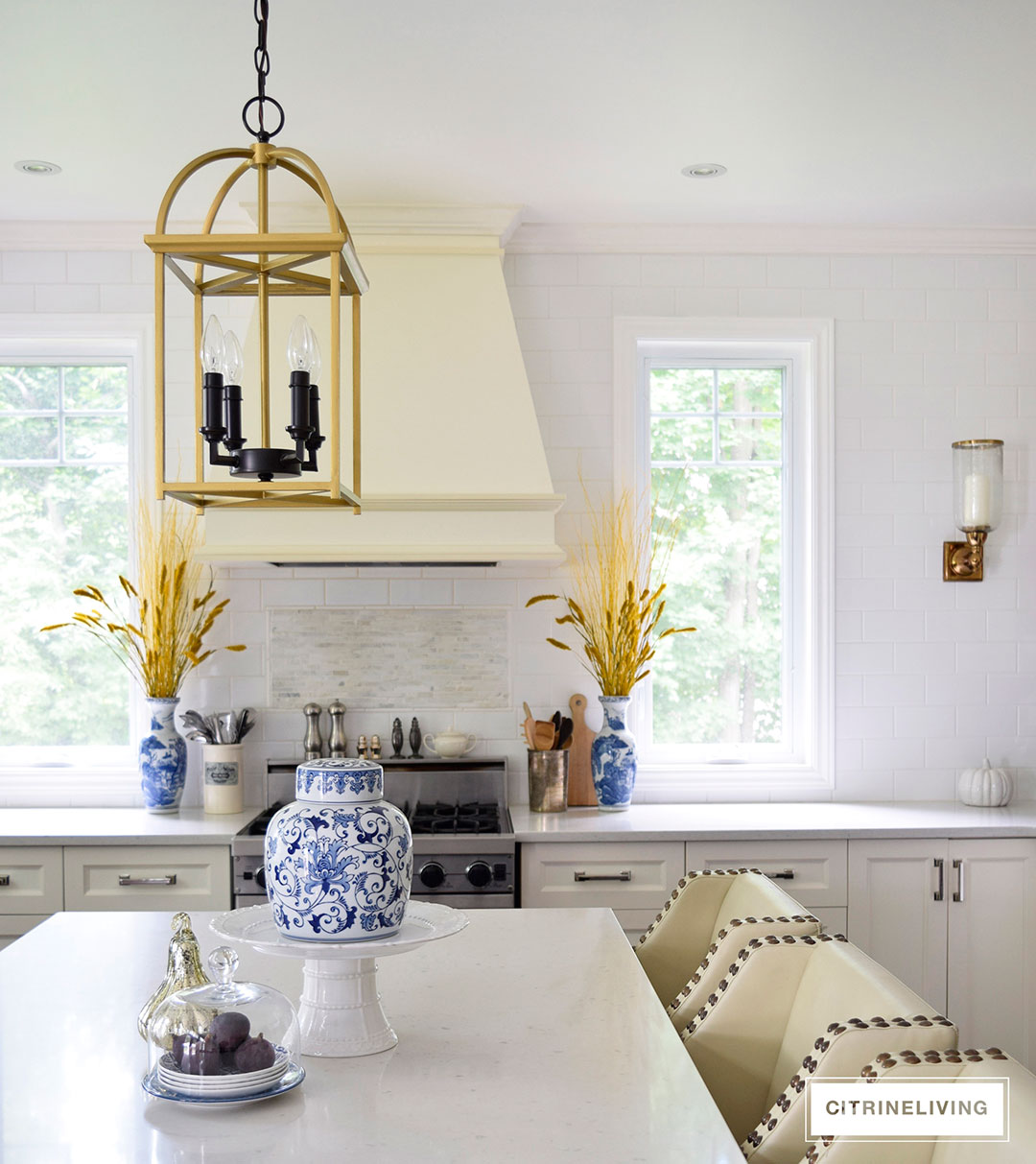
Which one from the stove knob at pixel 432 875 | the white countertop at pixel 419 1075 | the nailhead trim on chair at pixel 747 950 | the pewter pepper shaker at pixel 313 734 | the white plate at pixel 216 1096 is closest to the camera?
the white countertop at pixel 419 1075

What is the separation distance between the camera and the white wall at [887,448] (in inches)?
168

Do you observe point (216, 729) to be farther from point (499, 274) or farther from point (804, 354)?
Answer: point (804, 354)

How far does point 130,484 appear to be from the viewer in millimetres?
4285

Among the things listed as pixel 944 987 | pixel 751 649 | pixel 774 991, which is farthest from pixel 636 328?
pixel 774 991

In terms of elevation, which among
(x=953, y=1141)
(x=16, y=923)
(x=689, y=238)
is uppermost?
(x=689, y=238)

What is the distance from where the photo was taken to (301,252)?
1.71m

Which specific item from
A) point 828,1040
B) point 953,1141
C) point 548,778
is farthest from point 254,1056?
point 548,778

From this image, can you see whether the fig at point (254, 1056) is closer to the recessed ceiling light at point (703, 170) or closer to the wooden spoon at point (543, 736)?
the wooden spoon at point (543, 736)

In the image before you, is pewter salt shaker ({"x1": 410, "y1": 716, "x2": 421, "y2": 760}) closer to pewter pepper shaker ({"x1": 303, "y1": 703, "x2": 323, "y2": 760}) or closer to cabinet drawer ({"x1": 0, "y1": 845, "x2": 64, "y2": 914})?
pewter pepper shaker ({"x1": 303, "y1": 703, "x2": 323, "y2": 760})

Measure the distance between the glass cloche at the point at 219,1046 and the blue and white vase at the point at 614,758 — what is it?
2423mm

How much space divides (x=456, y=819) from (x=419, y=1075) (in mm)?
2038

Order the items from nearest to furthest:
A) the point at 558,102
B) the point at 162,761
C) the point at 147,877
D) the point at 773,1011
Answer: the point at 773,1011 < the point at 558,102 < the point at 147,877 < the point at 162,761

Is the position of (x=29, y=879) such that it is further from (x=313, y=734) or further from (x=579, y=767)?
(x=579, y=767)

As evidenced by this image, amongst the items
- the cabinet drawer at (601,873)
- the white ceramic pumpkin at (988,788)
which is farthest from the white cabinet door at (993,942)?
the cabinet drawer at (601,873)
